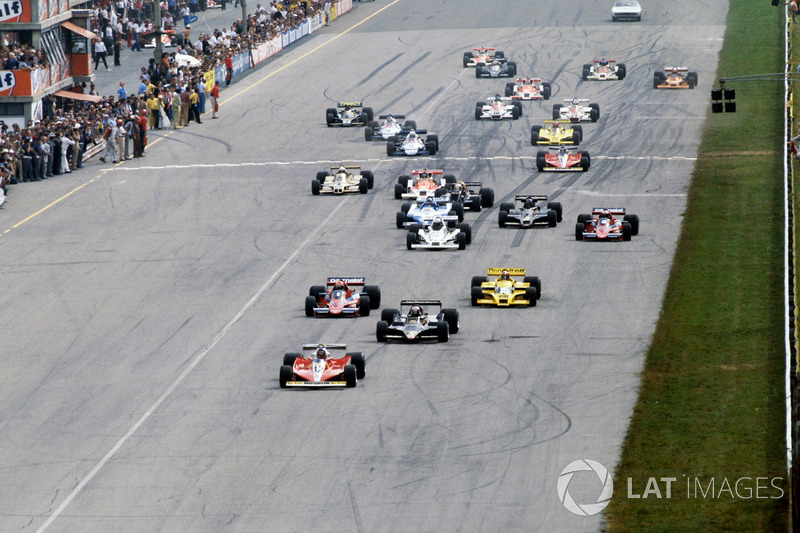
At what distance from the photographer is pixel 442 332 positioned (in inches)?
1238

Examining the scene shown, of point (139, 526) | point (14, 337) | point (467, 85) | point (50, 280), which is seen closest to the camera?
point (139, 526)

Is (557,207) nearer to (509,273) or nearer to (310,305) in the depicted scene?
(509,273)

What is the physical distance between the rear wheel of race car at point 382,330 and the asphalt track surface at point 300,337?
233 mm

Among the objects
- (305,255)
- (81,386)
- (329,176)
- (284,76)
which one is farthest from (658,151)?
(81,386)

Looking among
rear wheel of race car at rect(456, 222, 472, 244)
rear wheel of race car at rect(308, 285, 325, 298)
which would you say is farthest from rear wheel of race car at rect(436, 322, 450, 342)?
rear wheel of race car at rect(456, 222, 472, 244)

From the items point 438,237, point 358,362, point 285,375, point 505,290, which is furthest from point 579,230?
point 285,375

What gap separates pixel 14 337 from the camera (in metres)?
33.2

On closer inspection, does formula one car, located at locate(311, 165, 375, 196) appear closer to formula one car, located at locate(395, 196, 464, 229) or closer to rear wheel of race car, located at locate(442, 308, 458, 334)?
formula one car, located at locate(395, 196, 464, 229)

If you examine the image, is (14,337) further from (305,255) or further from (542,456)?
(542,456)

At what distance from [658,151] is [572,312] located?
72.1ft

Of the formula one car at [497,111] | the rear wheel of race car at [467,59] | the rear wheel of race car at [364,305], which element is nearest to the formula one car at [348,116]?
the formula one car at [497,111]

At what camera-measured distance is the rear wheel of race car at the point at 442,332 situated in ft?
103

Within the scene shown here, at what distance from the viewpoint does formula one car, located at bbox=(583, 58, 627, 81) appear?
68.7 meters

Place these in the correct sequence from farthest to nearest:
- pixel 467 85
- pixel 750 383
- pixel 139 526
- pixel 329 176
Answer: pixel 467 85 → pixel 329 176 → pixel 750 383 → pixel 139 526
